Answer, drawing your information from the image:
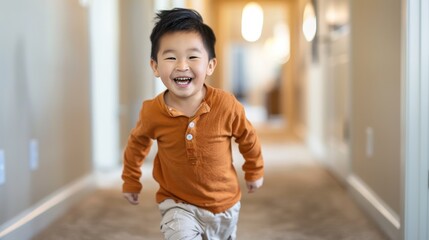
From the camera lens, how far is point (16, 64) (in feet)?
6.50

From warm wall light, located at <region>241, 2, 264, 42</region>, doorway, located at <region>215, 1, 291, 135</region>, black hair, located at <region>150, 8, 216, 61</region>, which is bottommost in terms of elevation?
doorway, located at <region>215, 1, 291, 135</region>

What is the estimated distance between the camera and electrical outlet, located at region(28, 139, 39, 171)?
214cm

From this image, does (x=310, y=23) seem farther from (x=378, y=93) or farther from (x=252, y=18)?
(x=378, y=93)

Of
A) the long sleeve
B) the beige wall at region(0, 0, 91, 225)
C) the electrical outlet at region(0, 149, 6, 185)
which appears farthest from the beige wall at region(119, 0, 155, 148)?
the long sleeve

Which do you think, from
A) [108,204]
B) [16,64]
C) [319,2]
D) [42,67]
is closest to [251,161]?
[16,64]

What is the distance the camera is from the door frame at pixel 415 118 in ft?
5.81

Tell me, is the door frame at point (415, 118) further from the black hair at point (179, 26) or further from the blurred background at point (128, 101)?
the black hair at point (179, 26)

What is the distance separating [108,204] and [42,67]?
30.3 inches

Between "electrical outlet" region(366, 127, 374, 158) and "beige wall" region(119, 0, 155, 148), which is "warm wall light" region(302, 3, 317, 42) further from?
"electrical outlet" region(366, 127, 374, 158)

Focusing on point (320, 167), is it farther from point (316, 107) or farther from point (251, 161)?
point (251, 161)

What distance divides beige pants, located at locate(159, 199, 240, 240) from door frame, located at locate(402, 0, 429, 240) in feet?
2.00

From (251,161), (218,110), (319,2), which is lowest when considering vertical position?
(251,161)

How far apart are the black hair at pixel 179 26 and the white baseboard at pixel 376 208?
0.95 m

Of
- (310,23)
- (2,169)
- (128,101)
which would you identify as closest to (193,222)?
(2,169)
